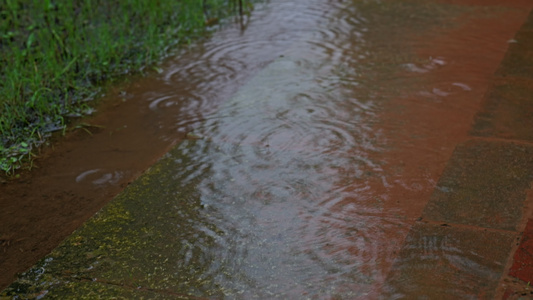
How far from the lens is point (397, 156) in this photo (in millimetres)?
3062

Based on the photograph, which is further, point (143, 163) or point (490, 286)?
point (143, 163)

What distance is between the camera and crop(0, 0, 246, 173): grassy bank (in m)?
3.78

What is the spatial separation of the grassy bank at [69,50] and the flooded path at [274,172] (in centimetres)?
25

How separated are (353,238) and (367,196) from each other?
1.11ft

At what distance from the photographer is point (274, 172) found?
119 inches

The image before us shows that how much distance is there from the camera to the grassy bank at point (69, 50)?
3.78m

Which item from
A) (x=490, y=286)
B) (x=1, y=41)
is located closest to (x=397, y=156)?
(x=490, y=286)

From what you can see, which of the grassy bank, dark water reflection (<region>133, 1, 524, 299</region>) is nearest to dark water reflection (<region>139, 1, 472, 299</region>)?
dark water reflection (<region>133, 1, 524, 299</region>)

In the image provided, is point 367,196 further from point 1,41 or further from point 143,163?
point 1,41

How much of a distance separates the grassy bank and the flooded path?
10.0 inches

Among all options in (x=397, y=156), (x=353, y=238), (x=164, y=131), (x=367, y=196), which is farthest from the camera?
(x=164, y=131)

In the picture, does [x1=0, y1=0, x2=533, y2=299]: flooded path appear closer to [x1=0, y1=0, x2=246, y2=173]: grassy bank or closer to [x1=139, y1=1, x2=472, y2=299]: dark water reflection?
[x1=139, y1=1, x2=472, y2=299]: dark water reflection

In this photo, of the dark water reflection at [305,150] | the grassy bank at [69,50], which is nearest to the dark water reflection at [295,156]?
the dark water reflection at [305,150]

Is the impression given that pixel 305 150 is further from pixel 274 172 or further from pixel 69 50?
pixel 69 50
